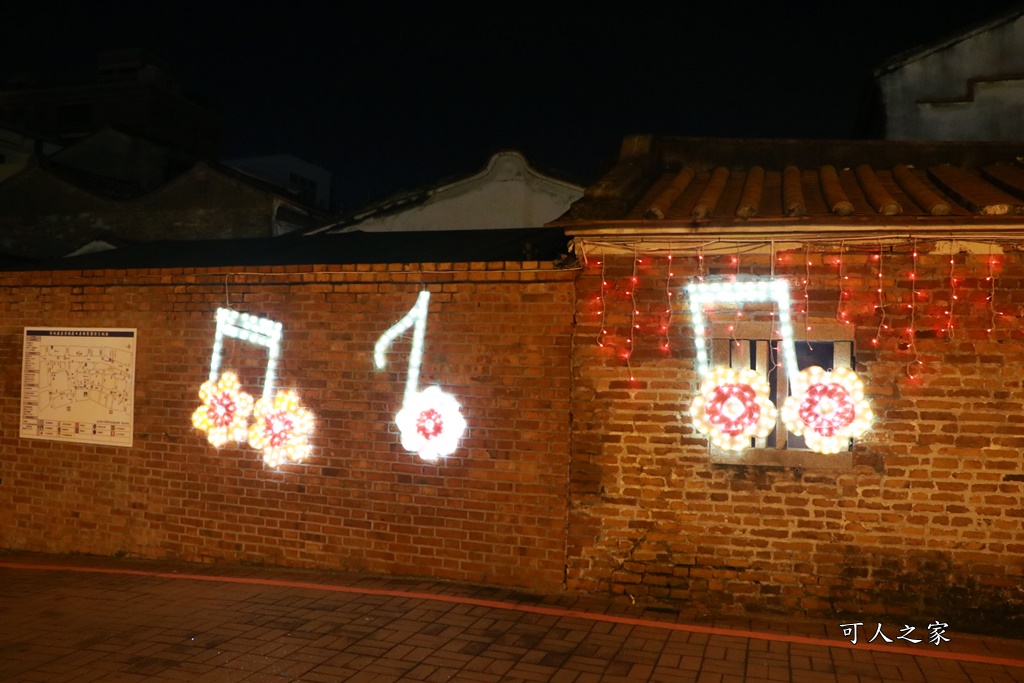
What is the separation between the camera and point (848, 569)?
6520 mm

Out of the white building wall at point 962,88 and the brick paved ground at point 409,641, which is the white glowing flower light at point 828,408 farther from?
the white building wall at point 962,88

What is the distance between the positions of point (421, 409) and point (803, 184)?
4198 mm

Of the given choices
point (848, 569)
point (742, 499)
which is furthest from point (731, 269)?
point (848, 569)

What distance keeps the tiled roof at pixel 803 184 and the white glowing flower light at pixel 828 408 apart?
3.91 ft

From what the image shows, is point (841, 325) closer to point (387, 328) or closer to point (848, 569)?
point (848, 569)

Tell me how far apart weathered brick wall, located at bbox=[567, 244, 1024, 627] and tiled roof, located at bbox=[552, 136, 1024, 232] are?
45cm

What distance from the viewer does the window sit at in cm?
662

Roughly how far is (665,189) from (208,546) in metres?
5.79

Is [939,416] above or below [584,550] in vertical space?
above

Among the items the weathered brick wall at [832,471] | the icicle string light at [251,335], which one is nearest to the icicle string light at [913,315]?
the weathered brick wall at [832,471]

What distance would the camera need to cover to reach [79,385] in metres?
9.16

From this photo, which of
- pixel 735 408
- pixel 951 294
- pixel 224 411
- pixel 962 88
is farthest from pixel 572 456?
pixel 962 88

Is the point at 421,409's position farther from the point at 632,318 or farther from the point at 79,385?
the point at 79,385

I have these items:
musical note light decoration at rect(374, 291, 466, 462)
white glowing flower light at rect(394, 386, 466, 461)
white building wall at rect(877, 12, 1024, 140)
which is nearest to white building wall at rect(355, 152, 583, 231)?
white building wall at rect(877, 12, 1024, 140)
